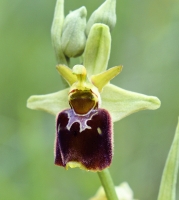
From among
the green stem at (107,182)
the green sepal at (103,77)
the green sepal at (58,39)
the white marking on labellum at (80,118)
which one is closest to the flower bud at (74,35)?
the green sepal at (58,39)

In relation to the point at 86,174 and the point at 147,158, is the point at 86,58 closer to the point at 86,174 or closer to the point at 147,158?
the point at 86,174

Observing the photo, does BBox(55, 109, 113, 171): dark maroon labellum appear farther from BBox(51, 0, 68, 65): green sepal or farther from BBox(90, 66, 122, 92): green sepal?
BBox(51, 0, 68, 65): green sepal

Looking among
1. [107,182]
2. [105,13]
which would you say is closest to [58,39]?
[105,13]

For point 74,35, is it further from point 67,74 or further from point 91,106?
point 91,106

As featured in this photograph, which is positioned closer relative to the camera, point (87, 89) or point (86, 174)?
point (87, 89)

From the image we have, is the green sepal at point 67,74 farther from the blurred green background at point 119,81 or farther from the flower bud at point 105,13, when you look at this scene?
the blurred green background at point 119,81

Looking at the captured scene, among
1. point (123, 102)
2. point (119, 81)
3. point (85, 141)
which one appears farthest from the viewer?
point (119, 81)

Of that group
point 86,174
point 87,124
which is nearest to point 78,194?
point 86,174
